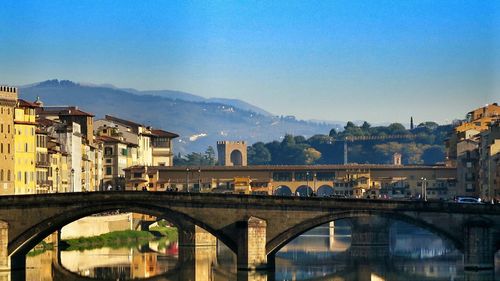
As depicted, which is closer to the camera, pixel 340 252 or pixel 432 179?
pixel 340 252

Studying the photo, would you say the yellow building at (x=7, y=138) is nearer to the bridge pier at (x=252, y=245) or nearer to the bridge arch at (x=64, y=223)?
the bridge arch at (x=64, y=223)

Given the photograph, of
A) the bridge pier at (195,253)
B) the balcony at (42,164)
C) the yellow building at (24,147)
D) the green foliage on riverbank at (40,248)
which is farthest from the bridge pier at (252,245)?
the balcony at (42,164)

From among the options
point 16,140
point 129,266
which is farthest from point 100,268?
point 16,140

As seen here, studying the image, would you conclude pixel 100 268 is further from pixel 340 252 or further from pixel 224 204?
pixel 340 252

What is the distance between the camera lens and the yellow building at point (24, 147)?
13588cm

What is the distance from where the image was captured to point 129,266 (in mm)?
113125

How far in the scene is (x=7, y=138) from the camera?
5202 inches

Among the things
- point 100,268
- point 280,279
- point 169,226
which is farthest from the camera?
point 169,226

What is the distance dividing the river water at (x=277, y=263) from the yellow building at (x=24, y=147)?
10.8 m

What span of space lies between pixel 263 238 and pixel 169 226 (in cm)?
7100

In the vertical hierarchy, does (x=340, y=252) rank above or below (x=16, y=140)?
below

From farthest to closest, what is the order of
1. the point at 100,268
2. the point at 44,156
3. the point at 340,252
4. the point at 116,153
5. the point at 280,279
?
the point at 116,153 < the point at 44,156 < the point at 340,252 < the point at 100,268 < the point at 280,279

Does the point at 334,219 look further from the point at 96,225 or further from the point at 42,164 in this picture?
the point at 42,164

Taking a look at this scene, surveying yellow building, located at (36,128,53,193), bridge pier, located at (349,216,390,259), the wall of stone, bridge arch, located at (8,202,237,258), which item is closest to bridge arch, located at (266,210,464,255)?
bridge arch, located at (8,202,237,258)
